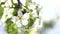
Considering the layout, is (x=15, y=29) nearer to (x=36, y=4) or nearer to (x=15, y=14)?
(x=15, y=14)

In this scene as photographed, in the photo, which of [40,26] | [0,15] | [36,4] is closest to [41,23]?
[40,26]

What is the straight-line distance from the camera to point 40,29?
A: 48.6 inches

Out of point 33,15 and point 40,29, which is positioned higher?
point 33,15

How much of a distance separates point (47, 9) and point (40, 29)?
169 millimetres

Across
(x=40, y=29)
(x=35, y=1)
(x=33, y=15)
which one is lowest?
(x=40, y=29)

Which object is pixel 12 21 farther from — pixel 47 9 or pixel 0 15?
pixel 47 9

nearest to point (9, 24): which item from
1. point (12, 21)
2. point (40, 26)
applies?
point (12, 21)

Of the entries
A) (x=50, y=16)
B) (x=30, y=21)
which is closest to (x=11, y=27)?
(x=30, y=21)

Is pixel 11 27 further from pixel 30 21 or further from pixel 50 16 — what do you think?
pixel 50 16

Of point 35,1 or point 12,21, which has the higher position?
point 35,1

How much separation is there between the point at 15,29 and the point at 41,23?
0.21 m

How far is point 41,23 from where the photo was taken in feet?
4.06

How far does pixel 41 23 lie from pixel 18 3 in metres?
0.24

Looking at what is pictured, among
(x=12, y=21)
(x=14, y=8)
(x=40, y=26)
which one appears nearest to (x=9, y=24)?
(x=12, y=21)
